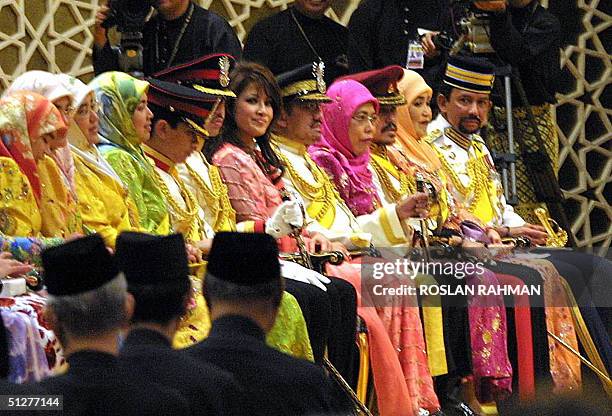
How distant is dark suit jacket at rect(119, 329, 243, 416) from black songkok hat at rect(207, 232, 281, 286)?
238 millimetres

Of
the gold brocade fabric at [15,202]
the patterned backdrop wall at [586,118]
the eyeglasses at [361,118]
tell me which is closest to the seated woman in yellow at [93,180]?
the gold brocade fabric at [15,202]

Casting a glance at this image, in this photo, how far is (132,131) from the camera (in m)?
5.47

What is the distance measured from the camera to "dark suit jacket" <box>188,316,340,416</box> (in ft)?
10.8

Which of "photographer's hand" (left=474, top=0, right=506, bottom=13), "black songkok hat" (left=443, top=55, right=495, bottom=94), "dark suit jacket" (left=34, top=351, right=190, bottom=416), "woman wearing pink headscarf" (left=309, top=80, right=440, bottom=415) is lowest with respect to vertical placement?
"woman wearing pink headscarf" (left=309, top=80, right=440, bottom=415)

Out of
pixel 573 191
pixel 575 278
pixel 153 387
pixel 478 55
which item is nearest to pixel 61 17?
pixel 478 55

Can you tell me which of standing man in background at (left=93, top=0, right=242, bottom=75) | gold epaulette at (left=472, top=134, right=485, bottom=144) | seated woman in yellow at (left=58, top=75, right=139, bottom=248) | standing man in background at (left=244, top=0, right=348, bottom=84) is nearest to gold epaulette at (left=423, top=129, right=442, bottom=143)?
gold epaulette at (left=472, top=134, right=485, bottom=144)

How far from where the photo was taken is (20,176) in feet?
15.6

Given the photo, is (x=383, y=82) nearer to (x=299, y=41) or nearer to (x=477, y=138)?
(x=299, y=41)

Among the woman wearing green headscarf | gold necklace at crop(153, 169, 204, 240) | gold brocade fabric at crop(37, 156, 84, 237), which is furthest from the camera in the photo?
gold necklace at crop(153, 169, 204, 240)

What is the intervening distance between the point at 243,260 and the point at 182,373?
35 centimetres

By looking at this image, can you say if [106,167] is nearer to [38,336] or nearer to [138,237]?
[38,336]

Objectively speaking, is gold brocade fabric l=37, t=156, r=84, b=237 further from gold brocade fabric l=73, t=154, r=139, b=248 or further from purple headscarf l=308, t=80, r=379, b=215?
purple headscarf l=308, t=80, r=379, b=215

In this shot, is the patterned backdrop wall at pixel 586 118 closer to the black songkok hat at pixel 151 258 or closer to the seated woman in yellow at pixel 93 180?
the seated woman in yellow at pixel 93 180

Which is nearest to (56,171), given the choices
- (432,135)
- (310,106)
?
(310,106)
